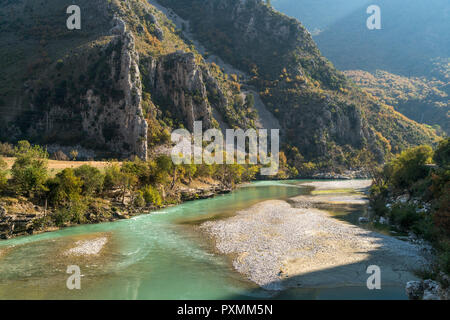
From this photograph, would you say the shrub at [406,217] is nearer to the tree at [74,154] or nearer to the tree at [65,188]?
the tree at [65,188]

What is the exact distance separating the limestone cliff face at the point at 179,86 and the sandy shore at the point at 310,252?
91845mm

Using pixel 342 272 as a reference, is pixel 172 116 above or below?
above

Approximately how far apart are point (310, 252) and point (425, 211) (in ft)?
55.0

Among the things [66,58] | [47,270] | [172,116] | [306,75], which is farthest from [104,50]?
[306,75]

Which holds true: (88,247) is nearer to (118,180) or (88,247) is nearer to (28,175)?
(28,175)

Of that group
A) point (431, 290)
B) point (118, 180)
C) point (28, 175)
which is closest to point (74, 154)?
point (118, 180)

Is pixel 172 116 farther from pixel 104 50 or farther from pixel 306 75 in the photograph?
pixel 306 75

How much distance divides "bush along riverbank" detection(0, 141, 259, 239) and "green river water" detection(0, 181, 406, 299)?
3465 millimetres

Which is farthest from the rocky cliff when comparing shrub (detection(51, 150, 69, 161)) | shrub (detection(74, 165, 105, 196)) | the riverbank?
shrub (detection(74, 165, 105, 196))

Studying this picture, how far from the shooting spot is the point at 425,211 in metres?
34.4

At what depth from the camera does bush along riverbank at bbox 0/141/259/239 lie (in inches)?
1465

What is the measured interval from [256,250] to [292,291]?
9.26m

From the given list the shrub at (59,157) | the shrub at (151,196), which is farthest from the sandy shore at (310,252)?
the shrub at (59,157)
